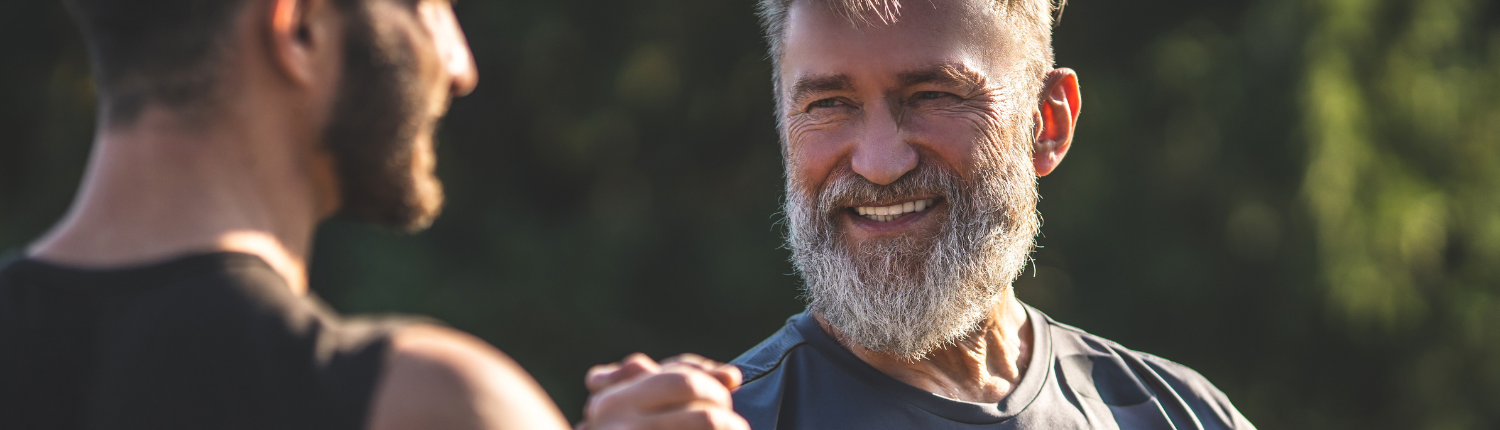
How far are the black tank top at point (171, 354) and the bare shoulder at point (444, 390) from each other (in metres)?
0.02

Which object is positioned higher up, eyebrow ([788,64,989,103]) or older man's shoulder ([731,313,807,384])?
eyebrow ([788,64,989,103])

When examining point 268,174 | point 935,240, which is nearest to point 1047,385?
point 935,240

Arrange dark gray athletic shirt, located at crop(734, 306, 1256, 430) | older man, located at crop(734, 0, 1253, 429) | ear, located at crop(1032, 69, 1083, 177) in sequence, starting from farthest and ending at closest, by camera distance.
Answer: ear, located at crop(1032, 69, 1083, 177) → older man, located at crop(734, 0, 1253, 429) → dark gray athletic shirt, located at crop(734, 306, 1256, 430)

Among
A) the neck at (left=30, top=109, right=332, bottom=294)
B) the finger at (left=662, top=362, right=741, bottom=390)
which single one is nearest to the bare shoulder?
the neck at (left=30, top=109, right=332, bottom=294)

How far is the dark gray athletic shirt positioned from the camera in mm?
2180

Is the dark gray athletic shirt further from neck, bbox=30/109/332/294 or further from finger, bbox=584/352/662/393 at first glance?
neck, bbox=30/109/332/294

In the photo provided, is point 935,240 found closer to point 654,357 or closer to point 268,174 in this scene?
point 268,174

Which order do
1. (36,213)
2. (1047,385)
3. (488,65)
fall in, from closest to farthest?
(1047,385) → (36,213) → (488,65)

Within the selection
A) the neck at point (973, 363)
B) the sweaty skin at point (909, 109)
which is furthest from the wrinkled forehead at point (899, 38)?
the neck at point (973, 363)

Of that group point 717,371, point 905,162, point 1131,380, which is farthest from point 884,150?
point 717,371

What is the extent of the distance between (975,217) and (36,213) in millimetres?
6106

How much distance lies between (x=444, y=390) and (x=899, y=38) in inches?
58.7

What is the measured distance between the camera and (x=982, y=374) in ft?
8.00

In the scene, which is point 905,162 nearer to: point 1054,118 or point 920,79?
point 920,79
